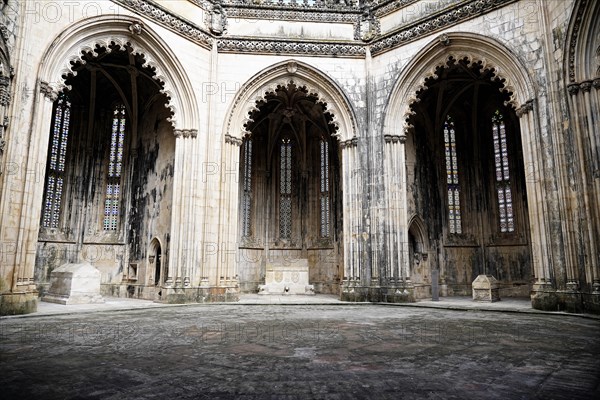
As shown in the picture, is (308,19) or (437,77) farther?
(308,19)

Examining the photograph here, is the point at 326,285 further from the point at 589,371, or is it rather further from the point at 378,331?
the point at 589,371

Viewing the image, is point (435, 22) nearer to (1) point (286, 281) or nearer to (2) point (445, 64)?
(2) point (445, 64)

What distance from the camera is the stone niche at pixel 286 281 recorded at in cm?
2011

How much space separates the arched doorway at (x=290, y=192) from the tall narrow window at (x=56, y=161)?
9119mm

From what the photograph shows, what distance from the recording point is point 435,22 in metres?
15.8

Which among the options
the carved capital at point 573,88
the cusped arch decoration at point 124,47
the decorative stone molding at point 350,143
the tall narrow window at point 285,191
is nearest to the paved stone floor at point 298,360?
the carved capital at point 573,88

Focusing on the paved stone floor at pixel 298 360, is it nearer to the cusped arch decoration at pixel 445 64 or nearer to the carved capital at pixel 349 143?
the cusped arch decoration at pixel 445 64

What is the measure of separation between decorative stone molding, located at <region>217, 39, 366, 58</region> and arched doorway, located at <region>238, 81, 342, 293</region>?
187 inches

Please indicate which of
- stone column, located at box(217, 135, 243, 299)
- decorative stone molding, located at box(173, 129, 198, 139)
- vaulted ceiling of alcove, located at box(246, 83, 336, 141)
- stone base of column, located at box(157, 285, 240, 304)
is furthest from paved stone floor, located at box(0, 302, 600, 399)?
vaulted ceiling of alcove, located at box(246, 83, 336, 141)

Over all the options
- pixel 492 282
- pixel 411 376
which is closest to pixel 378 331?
pixel 411 376

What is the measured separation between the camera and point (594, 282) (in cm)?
1094

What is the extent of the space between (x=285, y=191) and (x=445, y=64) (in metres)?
12.0

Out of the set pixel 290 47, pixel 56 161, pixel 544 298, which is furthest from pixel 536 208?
pixel 56 161

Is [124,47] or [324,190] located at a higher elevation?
[124,47]
